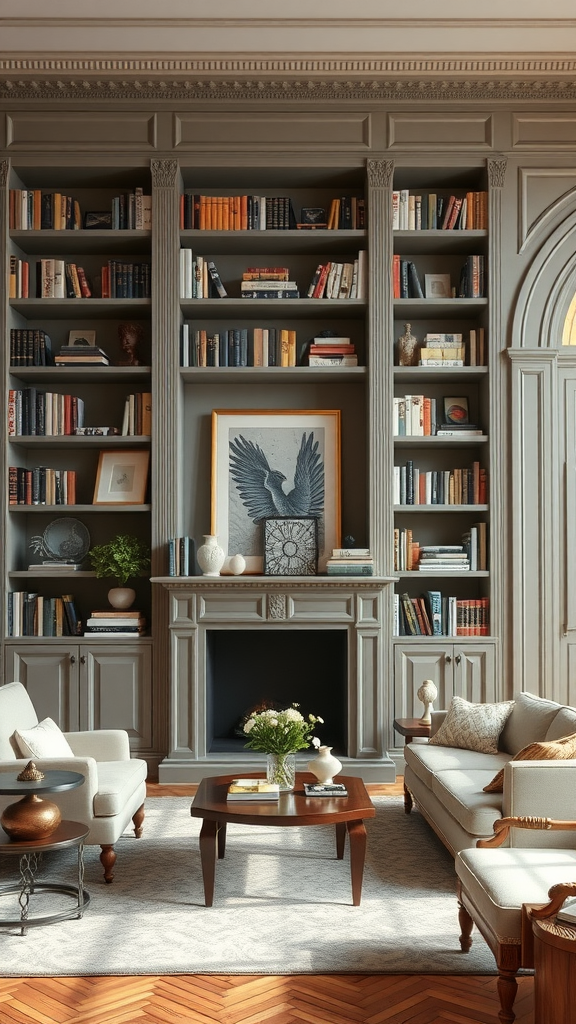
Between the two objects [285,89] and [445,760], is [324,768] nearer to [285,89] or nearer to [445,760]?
[445,760]

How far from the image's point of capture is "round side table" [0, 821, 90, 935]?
334cm

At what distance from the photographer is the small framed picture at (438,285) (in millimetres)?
6367

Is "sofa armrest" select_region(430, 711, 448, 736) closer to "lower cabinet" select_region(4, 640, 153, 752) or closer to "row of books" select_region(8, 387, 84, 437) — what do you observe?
"lower cabinet" select_region(4, 640, 153, 752)

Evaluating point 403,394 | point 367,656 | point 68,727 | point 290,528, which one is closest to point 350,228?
point 403,394

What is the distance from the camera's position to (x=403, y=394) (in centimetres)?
640

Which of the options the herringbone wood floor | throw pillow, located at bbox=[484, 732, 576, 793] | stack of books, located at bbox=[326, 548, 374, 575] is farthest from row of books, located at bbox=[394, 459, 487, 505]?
the herringbone wood floor

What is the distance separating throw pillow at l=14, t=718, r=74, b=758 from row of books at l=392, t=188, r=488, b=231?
150 inches

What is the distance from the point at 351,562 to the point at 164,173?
9.06 ft

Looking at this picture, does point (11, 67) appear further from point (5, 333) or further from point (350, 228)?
point (350, 228)

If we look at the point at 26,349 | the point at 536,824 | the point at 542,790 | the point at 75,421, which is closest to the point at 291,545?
the point at 75,421

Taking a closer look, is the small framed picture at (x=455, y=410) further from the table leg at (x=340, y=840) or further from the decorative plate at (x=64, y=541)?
the table leg at (x=340, y=840)

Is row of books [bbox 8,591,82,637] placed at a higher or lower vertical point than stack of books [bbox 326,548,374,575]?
lower

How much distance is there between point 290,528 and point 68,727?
6.23 feet

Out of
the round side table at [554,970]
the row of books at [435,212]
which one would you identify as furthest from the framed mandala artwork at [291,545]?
the round side table at [554,970]
